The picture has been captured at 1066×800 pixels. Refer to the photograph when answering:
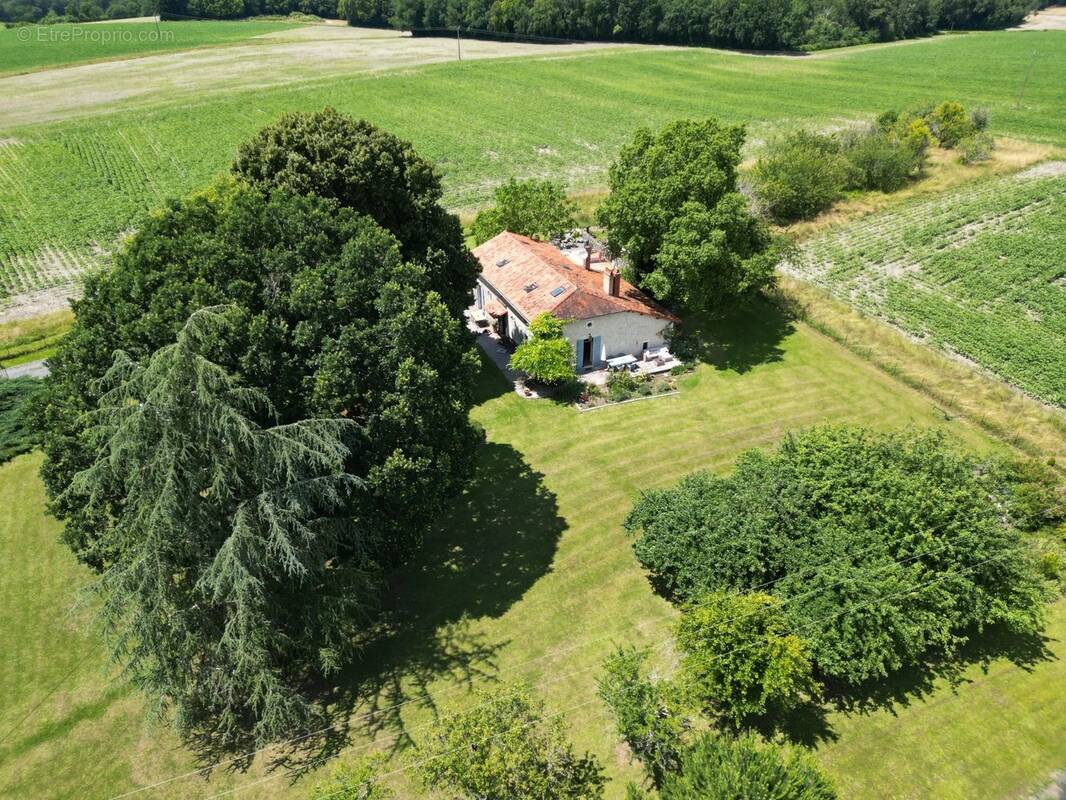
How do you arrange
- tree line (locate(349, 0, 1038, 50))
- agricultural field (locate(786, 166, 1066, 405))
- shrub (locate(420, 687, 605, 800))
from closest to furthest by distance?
shrub (locate(420, 687, 605, 800)) < agricultural field (locate(786, 166, 1066, 405)) < tree line (locate(349, 0, 1038, 50))

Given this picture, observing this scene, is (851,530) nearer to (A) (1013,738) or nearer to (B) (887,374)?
(A) (1013,738)

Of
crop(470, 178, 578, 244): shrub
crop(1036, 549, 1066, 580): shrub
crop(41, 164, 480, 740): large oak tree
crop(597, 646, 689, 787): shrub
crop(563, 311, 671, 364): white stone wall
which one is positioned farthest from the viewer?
crop(470, 178, 578, 244): shrub

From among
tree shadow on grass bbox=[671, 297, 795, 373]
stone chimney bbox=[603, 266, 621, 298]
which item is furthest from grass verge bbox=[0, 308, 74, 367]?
tree shadow on grass bbox=[671, 297, 795, 373]

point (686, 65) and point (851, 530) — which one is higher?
point (686, 65)

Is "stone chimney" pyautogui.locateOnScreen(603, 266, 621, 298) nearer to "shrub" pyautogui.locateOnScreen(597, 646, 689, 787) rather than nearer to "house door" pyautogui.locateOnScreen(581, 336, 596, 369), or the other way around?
"house door" pyautogui.locateOnScreen(581, 336, 596, 369)

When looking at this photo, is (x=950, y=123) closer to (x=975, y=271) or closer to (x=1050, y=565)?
(x=975, y=271)

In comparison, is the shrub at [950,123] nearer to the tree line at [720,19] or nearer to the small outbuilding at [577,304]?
the small outbuilding at [577,304]

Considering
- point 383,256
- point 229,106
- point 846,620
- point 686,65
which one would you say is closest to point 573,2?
point 686,65
